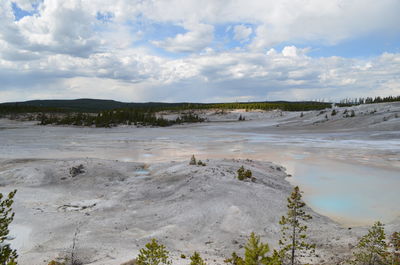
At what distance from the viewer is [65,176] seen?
9938 mm

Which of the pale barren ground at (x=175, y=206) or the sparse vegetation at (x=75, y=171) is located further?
the sparse vegetation at (x=75, y=171)

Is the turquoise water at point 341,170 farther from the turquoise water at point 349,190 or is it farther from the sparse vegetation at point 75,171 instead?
the sparse vegetation at point 75,171

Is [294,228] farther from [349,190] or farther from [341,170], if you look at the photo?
[341,170]

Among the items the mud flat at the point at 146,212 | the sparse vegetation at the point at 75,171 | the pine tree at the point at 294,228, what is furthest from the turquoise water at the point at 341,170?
the pine tree at the point at 294,228

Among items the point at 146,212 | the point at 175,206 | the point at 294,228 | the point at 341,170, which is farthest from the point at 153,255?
the point at 341,170

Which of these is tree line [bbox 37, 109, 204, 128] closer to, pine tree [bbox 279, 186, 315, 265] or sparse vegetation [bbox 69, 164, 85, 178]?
sparse vegetation [bbox 69, 164, 85, 178]

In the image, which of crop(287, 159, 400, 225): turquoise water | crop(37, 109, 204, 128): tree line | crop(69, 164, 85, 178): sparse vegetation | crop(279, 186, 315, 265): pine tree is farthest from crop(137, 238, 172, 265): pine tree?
crop(37, 109, 204, 128): tree line

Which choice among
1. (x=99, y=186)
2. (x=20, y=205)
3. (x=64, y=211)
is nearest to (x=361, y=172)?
(x=99, y=186)

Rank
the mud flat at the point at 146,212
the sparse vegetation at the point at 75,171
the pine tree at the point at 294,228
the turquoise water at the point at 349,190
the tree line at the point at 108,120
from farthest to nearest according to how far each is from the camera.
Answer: the tree line at the point at 108,120
the sparse vegetation at the point at 75,171
the turquoise water at the point at 349,190
the mud flat at the point at 146,212
the pine tree at the point at 294,228

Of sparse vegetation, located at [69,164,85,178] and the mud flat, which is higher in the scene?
sparse vegetation, located at [69,164,85,178]

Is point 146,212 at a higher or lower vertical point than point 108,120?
lower

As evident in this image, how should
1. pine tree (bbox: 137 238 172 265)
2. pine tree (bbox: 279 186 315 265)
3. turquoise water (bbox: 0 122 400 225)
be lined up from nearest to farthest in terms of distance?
1. pine tree (bbox: 137 238 172 265)
2. pine tree (bbox: 279 186 315 265)
3. turquoise water (bbox: 0 122 400 225)

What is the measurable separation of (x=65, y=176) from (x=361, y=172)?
10.4 metres

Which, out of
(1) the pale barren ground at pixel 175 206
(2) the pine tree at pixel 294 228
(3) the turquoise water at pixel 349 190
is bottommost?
(3) the turquoise water at pixel 349 190
